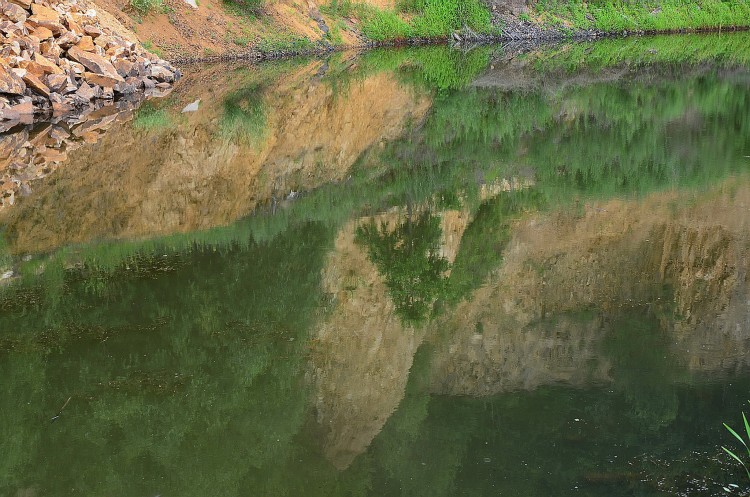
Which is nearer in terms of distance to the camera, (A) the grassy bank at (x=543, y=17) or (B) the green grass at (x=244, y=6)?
(B) the green grass at (x=244, y=6)

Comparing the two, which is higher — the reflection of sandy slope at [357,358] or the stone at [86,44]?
the reflection of sandy slope at [357,358]

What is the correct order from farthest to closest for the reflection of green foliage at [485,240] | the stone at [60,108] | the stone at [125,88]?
the stone at [125,88] < the stone at [60,108] < the reflection of green foliage at [485,240]

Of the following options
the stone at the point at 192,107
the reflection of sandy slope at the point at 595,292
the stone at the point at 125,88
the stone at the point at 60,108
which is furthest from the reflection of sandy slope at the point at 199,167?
the reflection of sandy slope at the point at 595,292

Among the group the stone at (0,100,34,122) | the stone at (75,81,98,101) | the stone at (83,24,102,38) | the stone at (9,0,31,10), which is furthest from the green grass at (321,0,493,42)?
the stone at (0,100,34,122)

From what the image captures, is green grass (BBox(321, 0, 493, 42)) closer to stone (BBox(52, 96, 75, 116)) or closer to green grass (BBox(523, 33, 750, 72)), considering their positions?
green grass (BBox(523, 33, 750, 72))

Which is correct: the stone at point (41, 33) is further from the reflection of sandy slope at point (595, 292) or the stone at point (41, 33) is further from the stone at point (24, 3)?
the reflection of sandy slope at point (595, 292)

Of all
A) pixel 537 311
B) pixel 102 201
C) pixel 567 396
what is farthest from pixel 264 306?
pixel 102 201
